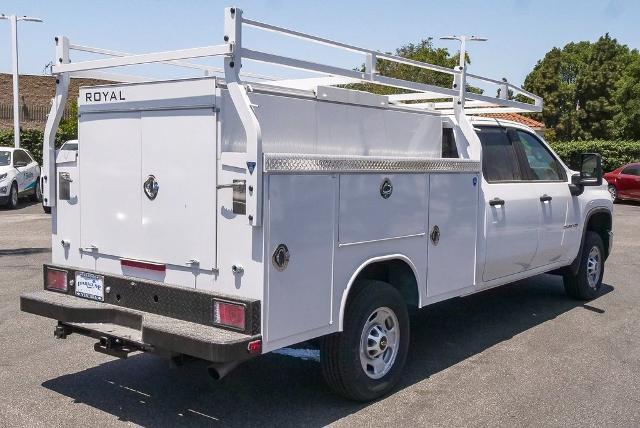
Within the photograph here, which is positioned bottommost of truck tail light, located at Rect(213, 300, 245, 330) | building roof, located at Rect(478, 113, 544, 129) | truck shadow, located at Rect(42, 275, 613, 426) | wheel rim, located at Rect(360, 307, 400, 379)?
truck shadow, located at Rect(42, 275, 613, 426)

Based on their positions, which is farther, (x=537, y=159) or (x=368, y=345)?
(x=537, y=159)

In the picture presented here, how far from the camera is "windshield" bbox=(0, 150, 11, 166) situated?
2075cm

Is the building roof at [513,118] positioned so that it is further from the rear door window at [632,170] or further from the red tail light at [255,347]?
the red tail light at [255,347]

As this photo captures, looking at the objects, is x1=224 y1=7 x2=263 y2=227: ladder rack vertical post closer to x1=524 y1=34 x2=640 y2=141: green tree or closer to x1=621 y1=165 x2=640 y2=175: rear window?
x1=621 y1=165 x2=640 y2=175: rear window

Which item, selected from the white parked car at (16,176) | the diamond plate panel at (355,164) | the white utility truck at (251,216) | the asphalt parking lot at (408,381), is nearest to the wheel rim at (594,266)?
the asphalt parking lot at (408,381)

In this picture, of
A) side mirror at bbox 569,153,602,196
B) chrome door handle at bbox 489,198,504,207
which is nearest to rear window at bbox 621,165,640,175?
side mirror at bbox 569,153,602,196

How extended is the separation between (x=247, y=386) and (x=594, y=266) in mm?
5186

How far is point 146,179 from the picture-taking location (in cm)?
493

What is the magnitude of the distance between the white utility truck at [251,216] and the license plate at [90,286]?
0.01 m

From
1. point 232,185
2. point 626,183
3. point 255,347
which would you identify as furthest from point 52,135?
point 626,183

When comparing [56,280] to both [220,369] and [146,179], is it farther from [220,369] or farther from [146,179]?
[220,369]

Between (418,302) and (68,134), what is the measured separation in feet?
68.3

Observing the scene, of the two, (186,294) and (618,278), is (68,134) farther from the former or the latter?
(186,294)

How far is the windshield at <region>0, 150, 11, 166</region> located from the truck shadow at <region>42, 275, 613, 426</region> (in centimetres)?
1636
